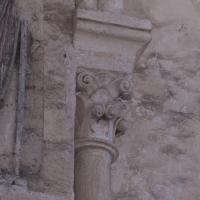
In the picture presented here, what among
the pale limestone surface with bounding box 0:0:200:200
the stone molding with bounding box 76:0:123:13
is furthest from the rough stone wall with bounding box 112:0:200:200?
the stone molding with bounding box 76:0:123:13

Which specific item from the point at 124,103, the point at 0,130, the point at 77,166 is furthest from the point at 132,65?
the point at 0,130

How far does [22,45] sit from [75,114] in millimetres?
476

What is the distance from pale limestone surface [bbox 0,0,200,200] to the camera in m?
3.43

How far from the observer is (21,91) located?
3451 millimetres

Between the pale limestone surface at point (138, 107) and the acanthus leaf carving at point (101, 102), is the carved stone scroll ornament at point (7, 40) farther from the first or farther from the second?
the acanthus leaf carving at point (101, 102)

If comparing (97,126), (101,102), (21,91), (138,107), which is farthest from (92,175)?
(138,107)

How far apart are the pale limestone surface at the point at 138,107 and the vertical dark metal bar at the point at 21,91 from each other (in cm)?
3

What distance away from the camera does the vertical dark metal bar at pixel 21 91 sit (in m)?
3.32

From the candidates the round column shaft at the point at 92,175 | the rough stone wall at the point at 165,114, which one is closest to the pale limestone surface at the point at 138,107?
the rough stone wall at the point at 165,114

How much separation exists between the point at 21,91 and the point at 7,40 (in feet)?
0.81

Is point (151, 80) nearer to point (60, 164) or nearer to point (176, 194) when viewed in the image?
point (176, 194)

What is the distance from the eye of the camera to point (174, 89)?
461 cm

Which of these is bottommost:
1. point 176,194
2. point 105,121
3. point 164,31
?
point 176,194

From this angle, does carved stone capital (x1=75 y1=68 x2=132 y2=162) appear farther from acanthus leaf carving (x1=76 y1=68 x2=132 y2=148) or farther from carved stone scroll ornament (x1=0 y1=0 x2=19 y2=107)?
carved stone scroll ornament (x1=0 y1=0 x2=19 y2=107)
